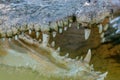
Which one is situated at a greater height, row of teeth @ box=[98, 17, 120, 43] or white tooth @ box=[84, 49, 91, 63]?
row of teeth @ box=[98, 17, 120, 43]

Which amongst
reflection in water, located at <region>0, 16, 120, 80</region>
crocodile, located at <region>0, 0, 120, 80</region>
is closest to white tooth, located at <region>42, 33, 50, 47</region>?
crocodile, located at <region>0, 0, 120, 80</region>

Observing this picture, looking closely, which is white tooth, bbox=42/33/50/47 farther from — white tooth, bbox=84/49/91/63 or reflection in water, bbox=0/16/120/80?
white tooth, bbox=84/49/91/63

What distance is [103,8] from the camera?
3.35 meters

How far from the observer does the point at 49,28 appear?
3316mm

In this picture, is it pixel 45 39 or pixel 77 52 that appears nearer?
pixel 45 39

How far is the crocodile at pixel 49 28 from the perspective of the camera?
3312 millimetres

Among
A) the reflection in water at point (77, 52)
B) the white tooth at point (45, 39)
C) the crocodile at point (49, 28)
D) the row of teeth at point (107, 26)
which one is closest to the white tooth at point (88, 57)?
the crocodile at point (49, 28)

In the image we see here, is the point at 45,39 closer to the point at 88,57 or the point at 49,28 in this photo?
the point at 49,28

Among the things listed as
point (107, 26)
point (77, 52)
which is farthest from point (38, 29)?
point (107, 26)

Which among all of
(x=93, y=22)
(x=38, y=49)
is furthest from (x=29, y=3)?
(x=93, y=22)

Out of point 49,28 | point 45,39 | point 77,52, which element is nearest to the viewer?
point 49,28

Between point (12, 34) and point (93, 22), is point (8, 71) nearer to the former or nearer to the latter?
point (12, 34)

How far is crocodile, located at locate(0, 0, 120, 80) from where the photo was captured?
10.9ft

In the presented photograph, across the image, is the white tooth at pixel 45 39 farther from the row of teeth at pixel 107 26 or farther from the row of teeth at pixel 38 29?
the row of teeth at pixel 107 26
